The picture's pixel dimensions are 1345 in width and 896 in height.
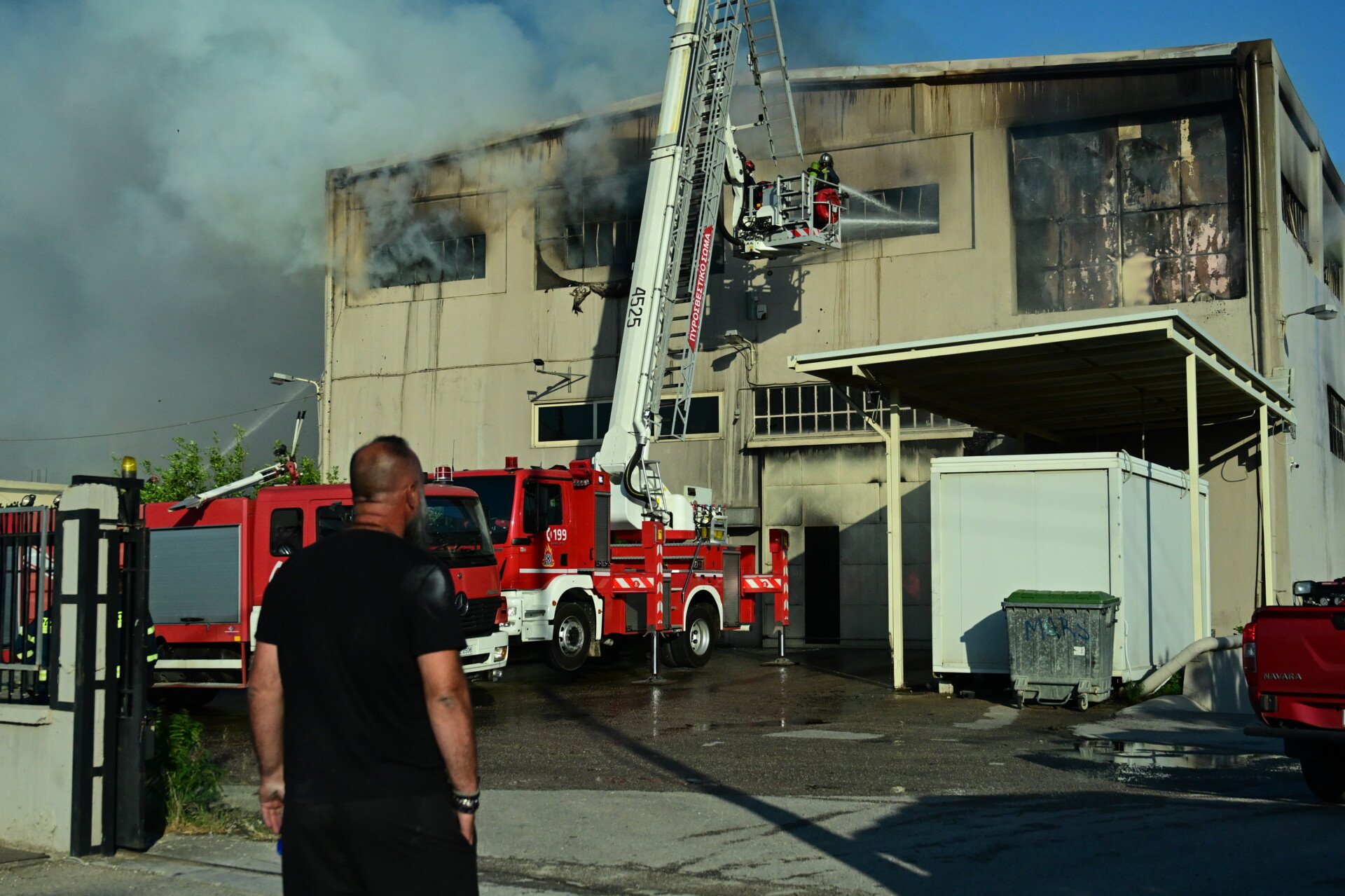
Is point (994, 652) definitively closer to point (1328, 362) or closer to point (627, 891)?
point (627, 891)

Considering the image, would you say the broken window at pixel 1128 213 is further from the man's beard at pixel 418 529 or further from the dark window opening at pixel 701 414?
the man's beard at pixel 418 529

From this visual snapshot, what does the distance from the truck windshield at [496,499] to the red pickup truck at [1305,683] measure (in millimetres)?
9380

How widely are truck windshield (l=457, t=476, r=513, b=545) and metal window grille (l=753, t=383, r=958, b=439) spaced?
9.10 m

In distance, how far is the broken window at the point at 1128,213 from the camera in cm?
2070

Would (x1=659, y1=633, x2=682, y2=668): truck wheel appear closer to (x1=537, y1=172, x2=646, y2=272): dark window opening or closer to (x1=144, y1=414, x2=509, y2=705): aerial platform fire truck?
(x1=144, y1=414, x2=509, y2=705): aerial platform fire truck

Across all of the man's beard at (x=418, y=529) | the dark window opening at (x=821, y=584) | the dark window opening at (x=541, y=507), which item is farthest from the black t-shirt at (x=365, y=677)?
the dark window opening at (x=821, y=584)

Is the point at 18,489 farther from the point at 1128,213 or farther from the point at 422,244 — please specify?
the point at 1128,213

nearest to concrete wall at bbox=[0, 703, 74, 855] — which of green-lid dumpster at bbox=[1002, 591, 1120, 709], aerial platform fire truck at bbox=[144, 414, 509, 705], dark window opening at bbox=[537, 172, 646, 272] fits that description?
aerial platform fire truck at bbox=[144, 414, 509, 705]

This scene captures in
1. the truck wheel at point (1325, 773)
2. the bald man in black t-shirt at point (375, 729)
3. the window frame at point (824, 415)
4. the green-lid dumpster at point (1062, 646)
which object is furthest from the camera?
the window frame at point (824, 415)

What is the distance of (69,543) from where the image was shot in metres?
6.82

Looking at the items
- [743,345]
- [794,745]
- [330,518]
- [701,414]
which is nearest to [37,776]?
[794,745]

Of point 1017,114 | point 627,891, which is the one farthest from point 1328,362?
point 627,891

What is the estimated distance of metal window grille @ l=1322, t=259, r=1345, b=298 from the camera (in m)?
25.5

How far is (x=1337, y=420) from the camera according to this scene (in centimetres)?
2564
